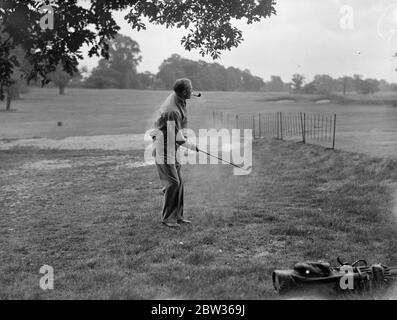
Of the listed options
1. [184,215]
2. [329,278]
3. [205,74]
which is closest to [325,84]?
[205,74]

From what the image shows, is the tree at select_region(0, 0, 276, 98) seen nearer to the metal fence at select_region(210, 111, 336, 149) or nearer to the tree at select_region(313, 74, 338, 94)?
the metal fence at select_region(210, 111, 336, 149)

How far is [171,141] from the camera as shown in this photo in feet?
26.1

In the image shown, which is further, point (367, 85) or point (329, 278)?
point (367, 85)

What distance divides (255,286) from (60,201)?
7.27 meters

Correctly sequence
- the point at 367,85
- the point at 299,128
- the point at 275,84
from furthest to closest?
the point at 275,84
the point at 367,85
the point at 299,128

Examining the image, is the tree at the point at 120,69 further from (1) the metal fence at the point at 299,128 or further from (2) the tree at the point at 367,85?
(1) the metal fence at the point at 299,128

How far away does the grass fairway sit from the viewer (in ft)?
18.3

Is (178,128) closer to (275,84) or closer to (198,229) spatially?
(198,229)

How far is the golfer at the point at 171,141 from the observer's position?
789 cm

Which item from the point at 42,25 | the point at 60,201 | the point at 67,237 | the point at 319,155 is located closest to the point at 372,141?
the point at 319,155

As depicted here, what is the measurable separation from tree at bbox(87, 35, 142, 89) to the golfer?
3391 inches

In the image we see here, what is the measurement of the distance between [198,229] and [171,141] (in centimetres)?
145

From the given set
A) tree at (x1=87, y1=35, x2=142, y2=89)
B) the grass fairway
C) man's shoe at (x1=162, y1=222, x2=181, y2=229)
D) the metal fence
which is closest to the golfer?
man's shoe at (x1=162, y1=222, x2=181, y2=229)
